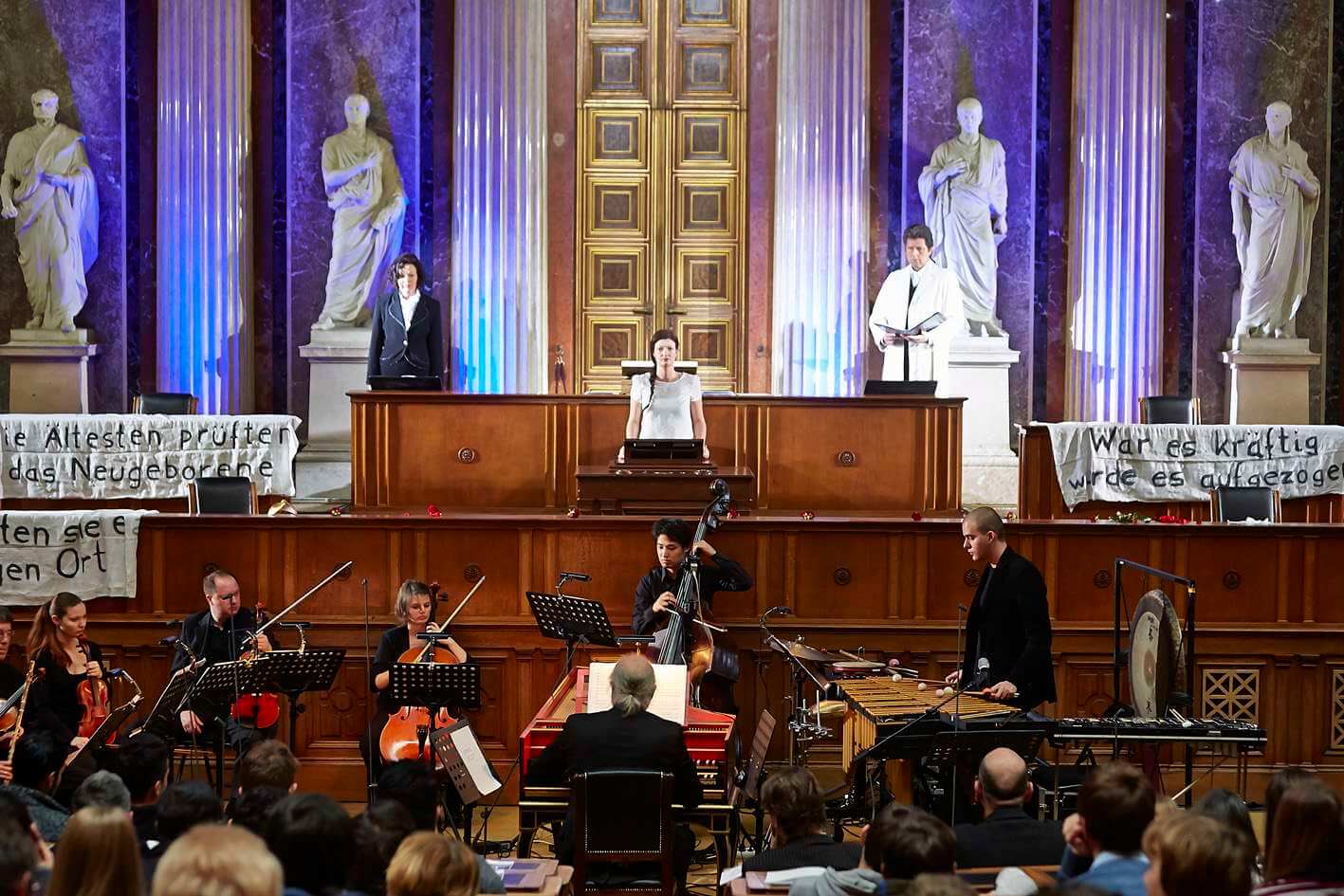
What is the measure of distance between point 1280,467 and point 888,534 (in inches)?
187

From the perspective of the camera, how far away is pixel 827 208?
15.2m

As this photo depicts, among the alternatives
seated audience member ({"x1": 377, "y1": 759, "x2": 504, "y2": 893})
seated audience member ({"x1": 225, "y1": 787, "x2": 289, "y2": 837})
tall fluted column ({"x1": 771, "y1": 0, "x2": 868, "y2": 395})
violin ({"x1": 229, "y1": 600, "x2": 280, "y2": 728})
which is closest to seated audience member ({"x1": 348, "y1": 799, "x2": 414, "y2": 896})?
seated audience member ({"x1": 225, "y1": 787, "x2": 289, "y2": 837})

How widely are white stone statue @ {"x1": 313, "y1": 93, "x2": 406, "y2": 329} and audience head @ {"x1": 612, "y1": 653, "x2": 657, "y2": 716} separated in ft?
29.9

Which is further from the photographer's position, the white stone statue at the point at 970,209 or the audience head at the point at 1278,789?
the white stone statue at the point at 970,209

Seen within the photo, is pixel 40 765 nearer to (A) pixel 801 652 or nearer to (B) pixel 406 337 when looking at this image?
(A) pixel 801 652

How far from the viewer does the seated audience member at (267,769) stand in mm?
5711

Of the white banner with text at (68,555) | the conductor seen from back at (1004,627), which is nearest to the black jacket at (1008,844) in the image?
the conductor seen from back at (1004,627)

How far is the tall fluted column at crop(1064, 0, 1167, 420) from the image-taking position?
15281mm

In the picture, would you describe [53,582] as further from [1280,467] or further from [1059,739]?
[1280,467]

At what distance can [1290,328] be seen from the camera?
1523 cm

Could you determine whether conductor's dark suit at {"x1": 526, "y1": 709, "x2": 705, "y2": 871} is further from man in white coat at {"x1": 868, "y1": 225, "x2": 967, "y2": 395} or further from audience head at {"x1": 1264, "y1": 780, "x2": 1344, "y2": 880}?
man in white coat at {"x1": 868, "y1": 225, "x2": 967, "y2": 395}

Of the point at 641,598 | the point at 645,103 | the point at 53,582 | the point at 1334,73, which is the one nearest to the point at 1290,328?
the point at 1334,73

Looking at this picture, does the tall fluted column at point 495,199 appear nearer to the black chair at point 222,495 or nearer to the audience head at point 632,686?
the black chair at point 222,495

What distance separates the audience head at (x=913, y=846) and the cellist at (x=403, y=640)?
13.5ft
